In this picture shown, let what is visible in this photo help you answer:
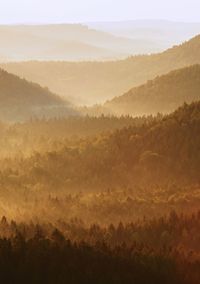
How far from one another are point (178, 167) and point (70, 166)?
20.6m

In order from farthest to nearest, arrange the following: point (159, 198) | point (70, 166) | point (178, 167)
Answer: point (70, 166) → point (178, 167) → point (159, 198)

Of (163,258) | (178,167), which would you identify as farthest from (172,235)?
(178,167)

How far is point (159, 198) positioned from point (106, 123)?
78.1 m

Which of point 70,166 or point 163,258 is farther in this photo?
point 70,166

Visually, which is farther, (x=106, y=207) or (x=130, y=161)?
(x=130, y=161)

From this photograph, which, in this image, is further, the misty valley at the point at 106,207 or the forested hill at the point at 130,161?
the forested hill at the point at 130,161

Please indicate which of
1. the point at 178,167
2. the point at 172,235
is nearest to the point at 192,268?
the point at 172,235

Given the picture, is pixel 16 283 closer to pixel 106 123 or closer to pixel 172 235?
pixel 172 235

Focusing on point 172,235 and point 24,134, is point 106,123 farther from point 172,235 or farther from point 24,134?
point 172,235

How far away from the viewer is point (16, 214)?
88.5m

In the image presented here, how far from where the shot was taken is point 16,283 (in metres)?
59.5

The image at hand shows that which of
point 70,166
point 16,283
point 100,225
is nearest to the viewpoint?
point 16,283

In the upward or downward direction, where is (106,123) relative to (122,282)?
upward

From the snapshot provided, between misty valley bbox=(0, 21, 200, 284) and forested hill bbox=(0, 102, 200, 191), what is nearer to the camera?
misty valley bbox=(0, 21, 200, 284)
